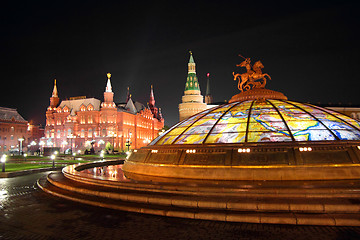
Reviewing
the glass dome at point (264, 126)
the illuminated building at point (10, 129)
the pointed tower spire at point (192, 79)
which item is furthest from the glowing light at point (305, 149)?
the illuminated building at point (10, 129)

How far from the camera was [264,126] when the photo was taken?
12.1 meters

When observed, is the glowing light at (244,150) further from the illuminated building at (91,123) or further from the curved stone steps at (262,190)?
the illuminated building at (91,123)

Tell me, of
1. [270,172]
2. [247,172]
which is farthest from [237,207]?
[270,172]

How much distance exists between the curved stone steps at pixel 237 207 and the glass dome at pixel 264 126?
13.0ft

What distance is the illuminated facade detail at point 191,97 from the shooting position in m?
90.3

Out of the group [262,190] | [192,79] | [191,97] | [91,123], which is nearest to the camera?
[262,190]

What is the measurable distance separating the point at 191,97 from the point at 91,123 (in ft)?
109

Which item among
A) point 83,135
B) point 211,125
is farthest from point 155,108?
point 211,125

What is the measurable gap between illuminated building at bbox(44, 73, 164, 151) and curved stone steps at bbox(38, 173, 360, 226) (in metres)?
72.1

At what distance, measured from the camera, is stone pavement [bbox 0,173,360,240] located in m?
6.18

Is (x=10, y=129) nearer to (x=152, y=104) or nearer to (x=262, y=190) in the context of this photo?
(x=152, y=104)

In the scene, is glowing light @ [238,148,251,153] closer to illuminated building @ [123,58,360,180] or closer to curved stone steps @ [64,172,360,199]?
illuminated building @ [123,58,360,180]

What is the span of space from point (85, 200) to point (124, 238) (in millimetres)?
3707

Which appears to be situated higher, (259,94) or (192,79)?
(192,79)
